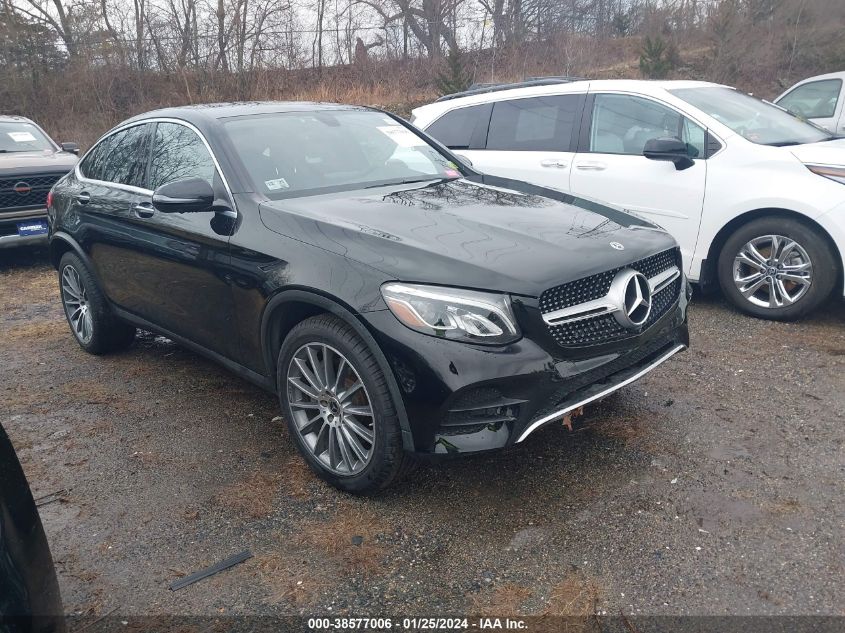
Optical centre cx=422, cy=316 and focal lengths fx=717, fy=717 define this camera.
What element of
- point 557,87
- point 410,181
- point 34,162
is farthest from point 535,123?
point 34,162

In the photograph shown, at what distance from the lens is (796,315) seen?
518 cm

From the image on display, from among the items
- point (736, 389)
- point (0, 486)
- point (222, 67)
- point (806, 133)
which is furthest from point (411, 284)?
point (222, 67)

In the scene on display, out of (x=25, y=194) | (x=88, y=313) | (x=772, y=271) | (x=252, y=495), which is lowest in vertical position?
(x=252, y=495)

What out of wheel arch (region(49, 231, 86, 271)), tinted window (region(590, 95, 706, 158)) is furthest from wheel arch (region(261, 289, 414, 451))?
tinted window (region(590, 95, 706, 158))

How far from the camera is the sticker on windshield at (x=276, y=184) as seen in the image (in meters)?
3.67

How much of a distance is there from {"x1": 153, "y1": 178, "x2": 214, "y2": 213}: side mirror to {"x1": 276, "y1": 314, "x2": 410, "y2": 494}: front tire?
87cm

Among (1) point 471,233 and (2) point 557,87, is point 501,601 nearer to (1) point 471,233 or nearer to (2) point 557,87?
(1) point 471,233

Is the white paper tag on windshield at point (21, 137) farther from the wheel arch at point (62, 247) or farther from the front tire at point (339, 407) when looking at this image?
the front tire at point (339, 407)

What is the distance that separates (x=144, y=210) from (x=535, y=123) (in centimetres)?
370

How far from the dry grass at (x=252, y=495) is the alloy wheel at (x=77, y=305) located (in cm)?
236

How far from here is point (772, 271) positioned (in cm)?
524

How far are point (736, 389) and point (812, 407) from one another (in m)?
0.41

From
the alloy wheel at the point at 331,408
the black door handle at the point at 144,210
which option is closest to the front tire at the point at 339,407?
the alloy wheel at the point at 331,408

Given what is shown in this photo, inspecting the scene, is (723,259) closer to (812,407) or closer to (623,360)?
(812,407)
